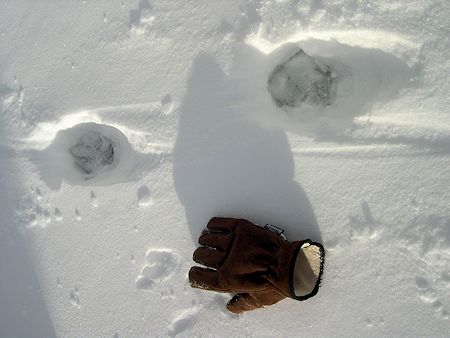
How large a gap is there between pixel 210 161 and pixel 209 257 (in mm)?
338

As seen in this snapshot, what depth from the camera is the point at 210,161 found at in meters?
1.49

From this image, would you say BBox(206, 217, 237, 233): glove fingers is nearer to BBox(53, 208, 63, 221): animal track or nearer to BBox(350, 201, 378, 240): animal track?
BBox(350, 201, 378, 240): animal track

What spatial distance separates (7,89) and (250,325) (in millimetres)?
1313

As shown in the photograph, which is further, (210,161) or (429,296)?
(210,161)

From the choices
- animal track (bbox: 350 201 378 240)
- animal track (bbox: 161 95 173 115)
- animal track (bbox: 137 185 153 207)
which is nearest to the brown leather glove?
animal track (bbox: 350 201 378 240)

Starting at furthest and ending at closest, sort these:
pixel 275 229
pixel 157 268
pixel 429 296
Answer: pixel 157 268, pixel 275 229, pixel 429 296

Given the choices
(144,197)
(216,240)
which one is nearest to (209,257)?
(216,240)

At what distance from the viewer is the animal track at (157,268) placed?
1517 mm

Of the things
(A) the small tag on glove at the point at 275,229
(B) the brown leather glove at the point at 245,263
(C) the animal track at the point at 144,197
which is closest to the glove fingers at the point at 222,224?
(B) the brown leather glove at the point at 245,263

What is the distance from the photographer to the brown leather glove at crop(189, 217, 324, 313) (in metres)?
1.36

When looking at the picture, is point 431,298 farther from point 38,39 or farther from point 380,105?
point 38,39

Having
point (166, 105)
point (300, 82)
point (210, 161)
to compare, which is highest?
point (300, 82)

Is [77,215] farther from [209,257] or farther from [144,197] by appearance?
[209,257]

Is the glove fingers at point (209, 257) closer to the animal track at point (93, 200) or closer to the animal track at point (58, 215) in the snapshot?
the animal track at point (93, 200)
